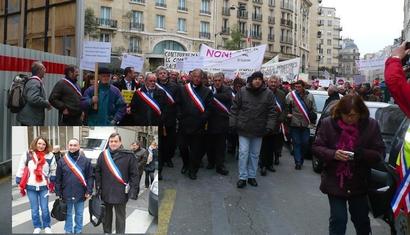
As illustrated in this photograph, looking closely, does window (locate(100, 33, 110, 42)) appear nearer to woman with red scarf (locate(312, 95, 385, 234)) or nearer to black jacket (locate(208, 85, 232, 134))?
black jacket (locate(208, 85, 232, 134))

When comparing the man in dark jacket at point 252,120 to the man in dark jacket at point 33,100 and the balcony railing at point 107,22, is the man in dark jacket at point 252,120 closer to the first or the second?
the man in dark jacket at point 33,100

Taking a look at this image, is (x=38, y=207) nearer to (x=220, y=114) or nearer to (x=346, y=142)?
(x=346, y=142)

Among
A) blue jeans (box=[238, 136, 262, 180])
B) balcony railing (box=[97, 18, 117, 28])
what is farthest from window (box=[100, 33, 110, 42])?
blue jeans (box=[238, 136, 262, 180])

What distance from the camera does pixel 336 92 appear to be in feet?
36.8

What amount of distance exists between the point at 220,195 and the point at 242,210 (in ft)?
2.82

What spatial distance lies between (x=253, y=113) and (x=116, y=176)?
4955 millimetres

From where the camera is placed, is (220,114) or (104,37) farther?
(104,37)

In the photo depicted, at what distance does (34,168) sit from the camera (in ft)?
11.0

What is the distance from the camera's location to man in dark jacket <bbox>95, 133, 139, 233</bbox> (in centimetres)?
335

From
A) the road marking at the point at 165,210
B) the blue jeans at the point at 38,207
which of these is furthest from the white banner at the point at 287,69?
the blue jeans at the point at 38,207

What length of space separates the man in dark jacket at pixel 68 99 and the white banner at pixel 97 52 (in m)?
0.69

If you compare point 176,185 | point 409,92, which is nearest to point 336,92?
point 176,185

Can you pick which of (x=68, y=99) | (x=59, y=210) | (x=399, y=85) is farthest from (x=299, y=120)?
(x=59, y=210)

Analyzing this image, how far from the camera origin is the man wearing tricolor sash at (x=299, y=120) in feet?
33.7
